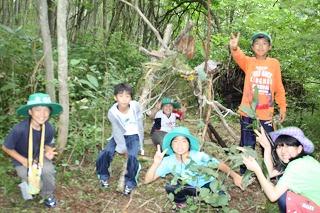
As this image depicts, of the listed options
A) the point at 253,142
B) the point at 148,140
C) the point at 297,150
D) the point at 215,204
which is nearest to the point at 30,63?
the point at 148,140

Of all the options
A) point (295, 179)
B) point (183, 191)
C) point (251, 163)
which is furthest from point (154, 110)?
point (295, 179)

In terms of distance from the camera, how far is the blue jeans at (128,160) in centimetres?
433

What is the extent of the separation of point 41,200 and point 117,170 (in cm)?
117

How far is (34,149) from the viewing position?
13.3 ft

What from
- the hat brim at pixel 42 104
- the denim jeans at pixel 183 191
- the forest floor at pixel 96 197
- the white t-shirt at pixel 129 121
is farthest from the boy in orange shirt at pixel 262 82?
the hat brim at pixel 42 104

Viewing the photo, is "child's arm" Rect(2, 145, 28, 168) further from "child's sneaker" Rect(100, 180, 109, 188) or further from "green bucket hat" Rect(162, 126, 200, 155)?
"green bucket hat" Rect(162, 126, 200, 155)

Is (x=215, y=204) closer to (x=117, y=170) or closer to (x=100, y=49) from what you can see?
(x=117, y=170)

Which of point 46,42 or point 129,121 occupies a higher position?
point 46,42

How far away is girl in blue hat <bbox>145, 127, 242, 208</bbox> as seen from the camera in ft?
12.1

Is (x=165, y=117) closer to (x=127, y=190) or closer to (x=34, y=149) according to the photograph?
(x=127, y=190)

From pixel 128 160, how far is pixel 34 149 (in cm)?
90

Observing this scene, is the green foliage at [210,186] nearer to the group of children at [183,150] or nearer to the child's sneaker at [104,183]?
the group of children at [183,150]

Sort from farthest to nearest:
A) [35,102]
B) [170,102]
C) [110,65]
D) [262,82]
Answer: [110,65], [170,102], [262,82], [35,102]

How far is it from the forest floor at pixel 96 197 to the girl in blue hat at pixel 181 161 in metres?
0.21
